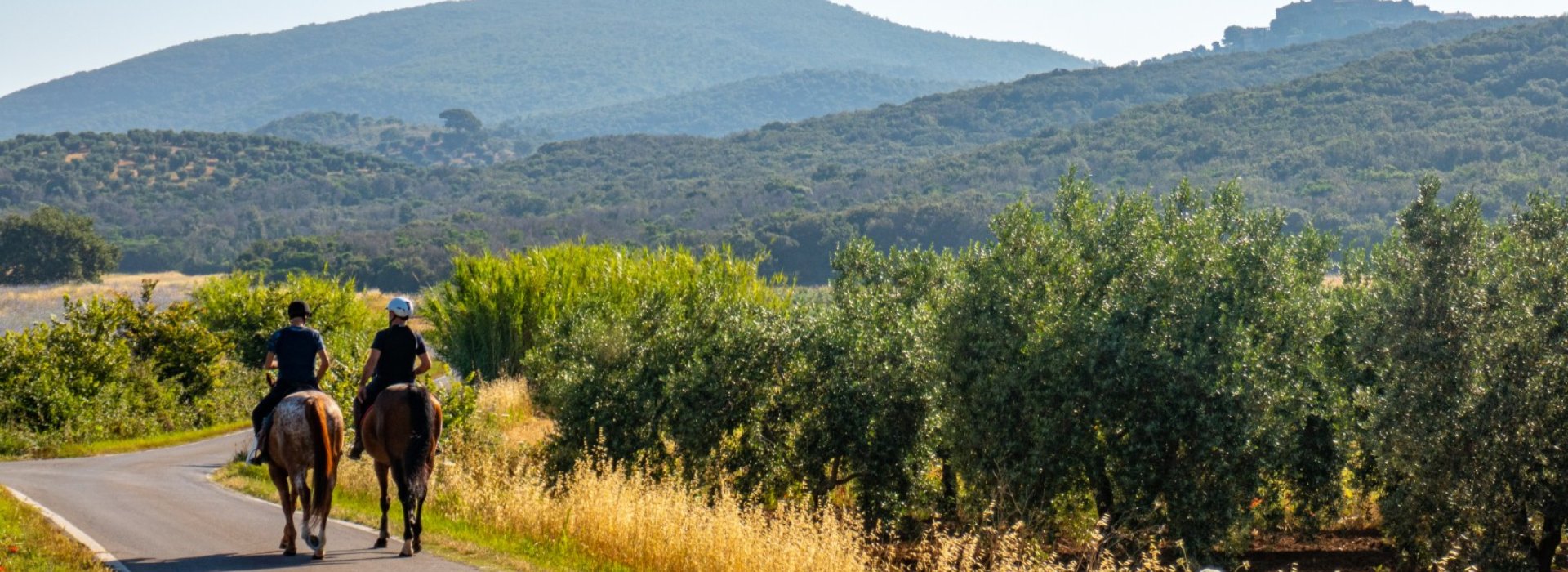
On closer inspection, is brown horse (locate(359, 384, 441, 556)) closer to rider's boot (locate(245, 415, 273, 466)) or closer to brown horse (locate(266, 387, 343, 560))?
brown horse (locate(266, 387, 343, 560))

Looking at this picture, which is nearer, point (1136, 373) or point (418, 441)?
point (418, 441)

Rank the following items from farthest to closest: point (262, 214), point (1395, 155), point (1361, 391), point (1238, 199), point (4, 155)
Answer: point (4, 155) < point (262, 214) < point (1395, 155) < point (1238, 199) < point (1361, 391)

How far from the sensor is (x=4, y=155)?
173 m

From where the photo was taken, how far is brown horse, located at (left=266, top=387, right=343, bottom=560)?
47.9 feet

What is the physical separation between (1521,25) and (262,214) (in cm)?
14841

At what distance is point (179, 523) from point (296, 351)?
143 inches

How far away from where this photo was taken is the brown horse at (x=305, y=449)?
1460 cm

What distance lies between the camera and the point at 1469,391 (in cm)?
1623

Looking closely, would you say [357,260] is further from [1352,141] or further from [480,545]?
[480,545]

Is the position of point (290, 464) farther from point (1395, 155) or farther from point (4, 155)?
point (4, 155)

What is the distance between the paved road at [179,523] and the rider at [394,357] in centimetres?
146

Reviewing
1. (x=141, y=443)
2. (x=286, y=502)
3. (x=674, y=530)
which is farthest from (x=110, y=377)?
(x=674, y=530)

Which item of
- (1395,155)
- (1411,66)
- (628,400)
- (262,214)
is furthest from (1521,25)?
(628,400)

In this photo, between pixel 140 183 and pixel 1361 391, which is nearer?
pixel 1361 391
